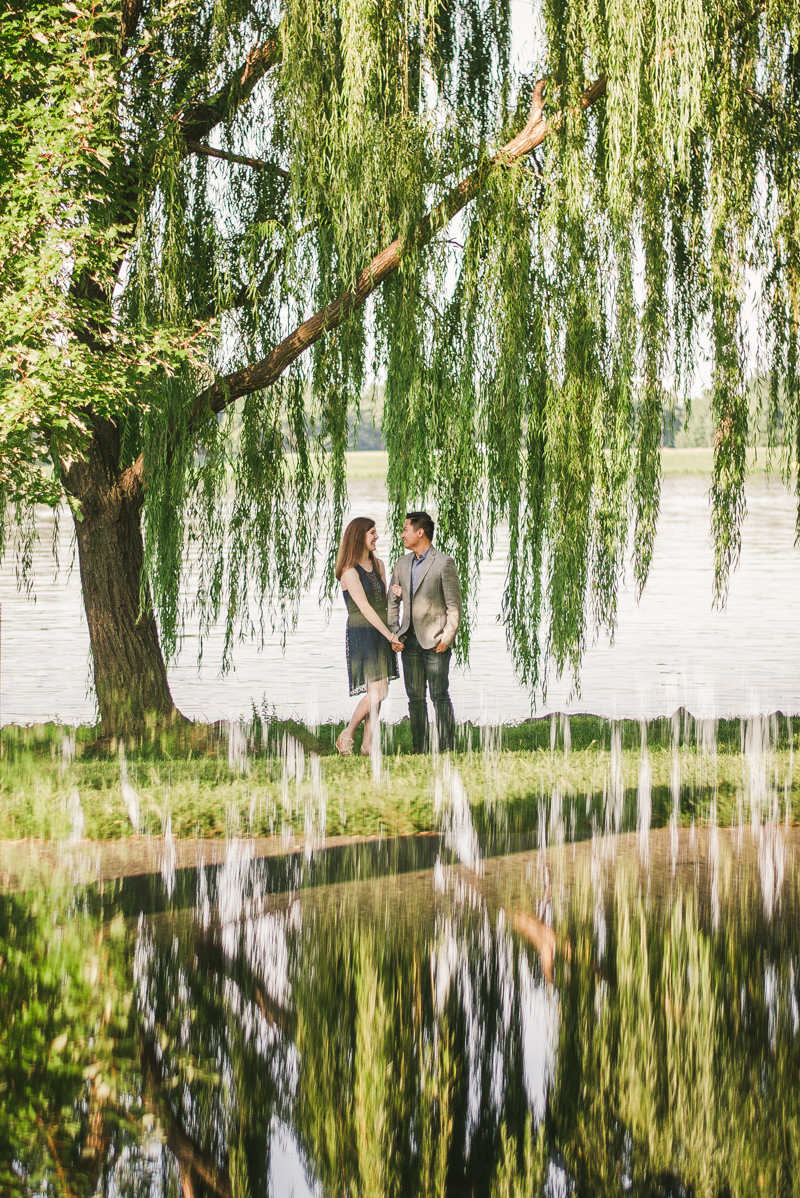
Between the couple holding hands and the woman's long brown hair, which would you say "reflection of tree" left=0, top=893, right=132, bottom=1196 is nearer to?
the couple holding hands

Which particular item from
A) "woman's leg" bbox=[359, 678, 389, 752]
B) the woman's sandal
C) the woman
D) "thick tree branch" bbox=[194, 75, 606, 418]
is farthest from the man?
"thick tree branch" bbox=[194, 75, 606, 418]

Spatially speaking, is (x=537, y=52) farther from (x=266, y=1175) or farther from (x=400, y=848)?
(x=266, y=1175)

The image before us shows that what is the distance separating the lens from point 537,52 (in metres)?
8.92

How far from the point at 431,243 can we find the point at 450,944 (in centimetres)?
543

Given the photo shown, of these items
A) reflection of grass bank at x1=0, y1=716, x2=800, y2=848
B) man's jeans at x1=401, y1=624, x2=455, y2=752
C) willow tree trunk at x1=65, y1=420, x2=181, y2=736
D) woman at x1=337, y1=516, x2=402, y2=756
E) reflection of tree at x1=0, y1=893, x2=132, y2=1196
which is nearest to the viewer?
reflection of tree at x1=0, y1=893, x2=132, y2=1196

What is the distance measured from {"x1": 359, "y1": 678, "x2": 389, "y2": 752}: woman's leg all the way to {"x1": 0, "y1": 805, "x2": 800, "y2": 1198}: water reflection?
107 inches

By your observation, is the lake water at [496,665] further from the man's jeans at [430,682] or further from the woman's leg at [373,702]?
the man's jeans at [430,682]

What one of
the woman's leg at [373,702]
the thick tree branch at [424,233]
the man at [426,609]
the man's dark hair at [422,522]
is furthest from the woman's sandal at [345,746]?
the thick tree branch at [424,233]

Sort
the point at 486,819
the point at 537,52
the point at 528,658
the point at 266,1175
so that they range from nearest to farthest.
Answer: the point at 266,1175 < the point at 486,819 < the point at 537,52 < the point at 528,658

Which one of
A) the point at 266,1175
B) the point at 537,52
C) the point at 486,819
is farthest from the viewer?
the point at 537,52

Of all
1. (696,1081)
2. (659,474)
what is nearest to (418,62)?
(659,474)

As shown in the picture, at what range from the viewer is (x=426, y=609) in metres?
9.02

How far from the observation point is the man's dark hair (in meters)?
8.99

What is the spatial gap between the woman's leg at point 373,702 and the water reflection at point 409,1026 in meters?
2.72
